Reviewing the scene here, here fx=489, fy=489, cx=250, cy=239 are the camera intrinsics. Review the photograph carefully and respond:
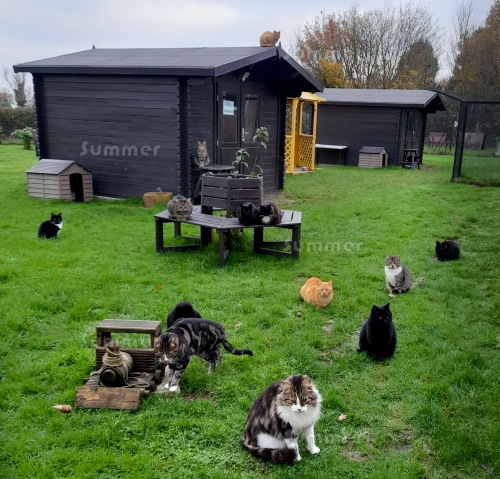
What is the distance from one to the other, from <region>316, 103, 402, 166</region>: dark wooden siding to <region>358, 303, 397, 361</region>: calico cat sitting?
56.1ft

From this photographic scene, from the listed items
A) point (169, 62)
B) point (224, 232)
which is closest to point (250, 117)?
point (169, 62)

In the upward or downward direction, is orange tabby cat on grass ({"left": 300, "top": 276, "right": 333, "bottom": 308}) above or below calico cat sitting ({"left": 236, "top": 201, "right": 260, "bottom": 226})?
below

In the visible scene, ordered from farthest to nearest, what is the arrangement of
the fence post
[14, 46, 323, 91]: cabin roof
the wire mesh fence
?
the wire mesh fence < the fence post < [14, 46, 323, 91]: cabin roof

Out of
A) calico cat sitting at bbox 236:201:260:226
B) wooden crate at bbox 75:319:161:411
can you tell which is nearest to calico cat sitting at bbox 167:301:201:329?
wooden crate at bbox 75:319:161:411

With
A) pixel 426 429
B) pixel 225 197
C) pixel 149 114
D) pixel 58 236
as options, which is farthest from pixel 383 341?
pixel 149 114

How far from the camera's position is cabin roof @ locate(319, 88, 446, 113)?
19219 millimetres

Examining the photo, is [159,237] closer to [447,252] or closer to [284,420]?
[447,252]

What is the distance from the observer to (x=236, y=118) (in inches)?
442

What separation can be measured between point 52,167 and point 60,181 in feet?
1.45

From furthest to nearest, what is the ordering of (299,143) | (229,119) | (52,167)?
(299,143)
(229,119)
(52,167)

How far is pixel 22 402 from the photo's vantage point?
133 inches

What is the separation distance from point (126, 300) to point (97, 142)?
697cm

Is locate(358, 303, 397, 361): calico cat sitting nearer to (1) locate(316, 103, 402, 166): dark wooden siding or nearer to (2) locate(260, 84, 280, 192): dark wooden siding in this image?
(2) locate(260, 84, 280, 192): dark wooden siding

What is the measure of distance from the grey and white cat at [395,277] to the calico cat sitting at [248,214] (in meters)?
1.80
